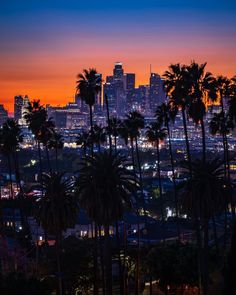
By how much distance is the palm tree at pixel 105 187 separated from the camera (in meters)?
27.8

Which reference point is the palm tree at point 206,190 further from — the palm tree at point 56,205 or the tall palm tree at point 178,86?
the palm tree at point 56,205

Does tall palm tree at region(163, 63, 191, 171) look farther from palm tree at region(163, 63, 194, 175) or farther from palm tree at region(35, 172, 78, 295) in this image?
palm tree at region(35, 172, 78, 295)

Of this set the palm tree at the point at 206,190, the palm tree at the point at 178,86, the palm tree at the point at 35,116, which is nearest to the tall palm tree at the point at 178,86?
the palm tree at the point at 178,86

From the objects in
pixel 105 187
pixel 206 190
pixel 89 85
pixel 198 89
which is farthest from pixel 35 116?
pixel 206 190

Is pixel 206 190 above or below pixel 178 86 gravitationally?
below

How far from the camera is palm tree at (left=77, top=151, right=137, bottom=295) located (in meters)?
27.8

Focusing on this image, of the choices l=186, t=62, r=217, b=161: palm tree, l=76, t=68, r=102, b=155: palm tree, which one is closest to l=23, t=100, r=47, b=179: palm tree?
l=76, t=68, r=102, b=155: palm tree

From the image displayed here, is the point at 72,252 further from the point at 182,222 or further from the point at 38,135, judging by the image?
the point at 182,222

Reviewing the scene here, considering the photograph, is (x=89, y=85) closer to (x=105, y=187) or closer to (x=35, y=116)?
(x=105, y=187)

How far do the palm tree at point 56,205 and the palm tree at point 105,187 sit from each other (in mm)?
1321

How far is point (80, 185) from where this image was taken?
28359mm

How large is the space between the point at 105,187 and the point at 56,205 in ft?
12.0

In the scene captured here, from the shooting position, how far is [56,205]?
29.5 metres

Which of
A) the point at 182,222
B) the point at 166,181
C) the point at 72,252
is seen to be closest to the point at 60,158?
the point at 166,181
